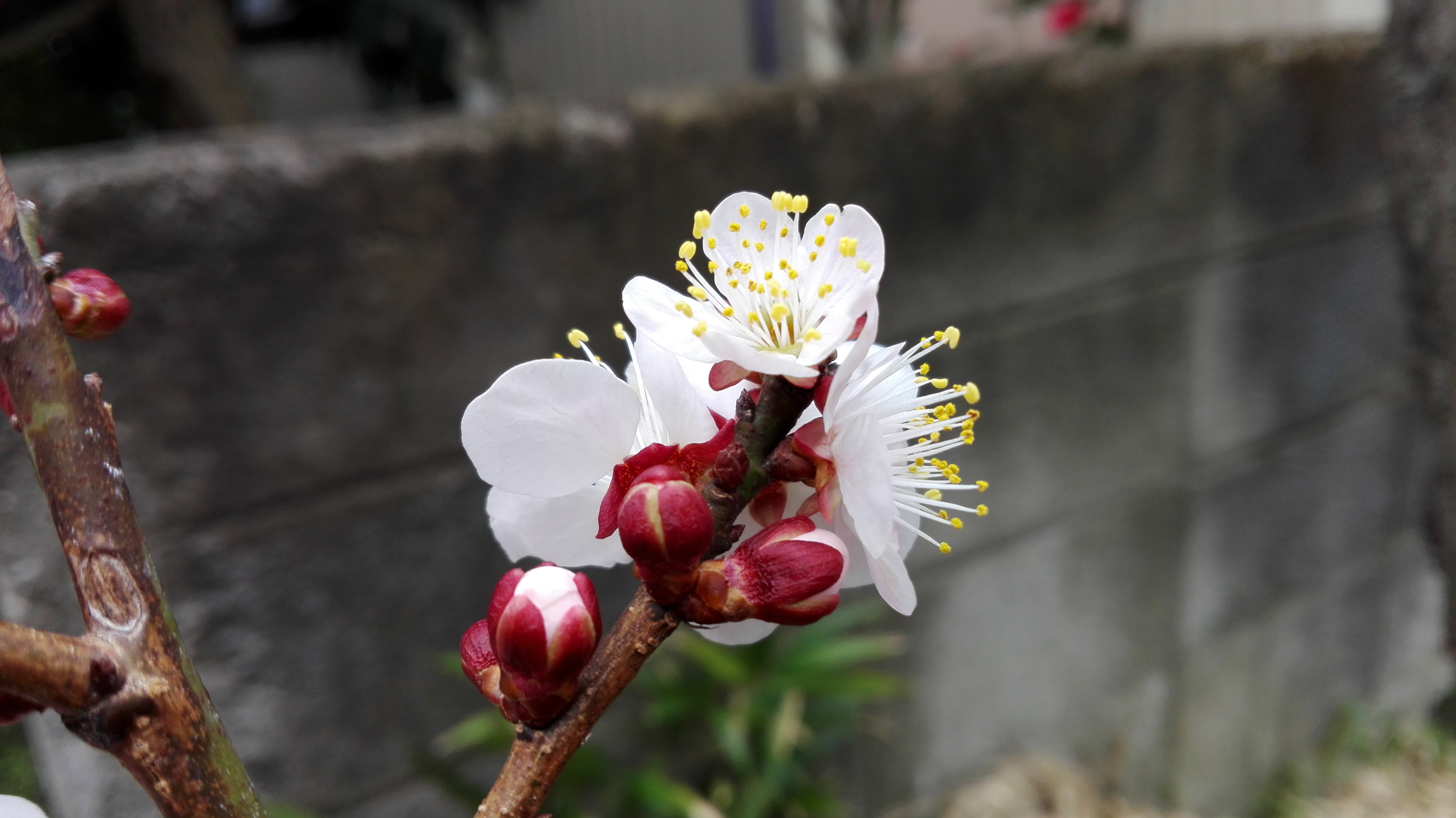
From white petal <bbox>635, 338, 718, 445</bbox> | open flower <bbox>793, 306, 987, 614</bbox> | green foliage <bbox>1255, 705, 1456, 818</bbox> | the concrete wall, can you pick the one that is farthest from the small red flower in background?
white petal <bbox>635, 338, 718, 445</bbox>

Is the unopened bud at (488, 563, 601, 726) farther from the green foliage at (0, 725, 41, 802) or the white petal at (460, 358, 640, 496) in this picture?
the green foliage at (0, 725, 41, 802)

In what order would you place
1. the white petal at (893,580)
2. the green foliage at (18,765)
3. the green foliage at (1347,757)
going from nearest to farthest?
the white petal at (893,580) → the green foliage at (18,765) → the green foliage at (1347,757)

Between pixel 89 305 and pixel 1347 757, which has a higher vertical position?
pixel 89 305

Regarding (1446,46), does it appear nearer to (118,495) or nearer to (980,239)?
(980,239)

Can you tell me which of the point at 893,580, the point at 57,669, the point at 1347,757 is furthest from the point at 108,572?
the point at 1347,757

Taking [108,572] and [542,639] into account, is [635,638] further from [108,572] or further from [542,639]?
[108,572]

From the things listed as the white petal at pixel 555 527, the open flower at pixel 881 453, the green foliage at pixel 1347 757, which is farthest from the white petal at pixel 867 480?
the green foliage at pixel 1347 757

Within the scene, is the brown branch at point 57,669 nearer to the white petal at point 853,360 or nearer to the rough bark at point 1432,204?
the white petal at point 853,360

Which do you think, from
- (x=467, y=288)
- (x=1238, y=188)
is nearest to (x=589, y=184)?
(x=467, y=288)
